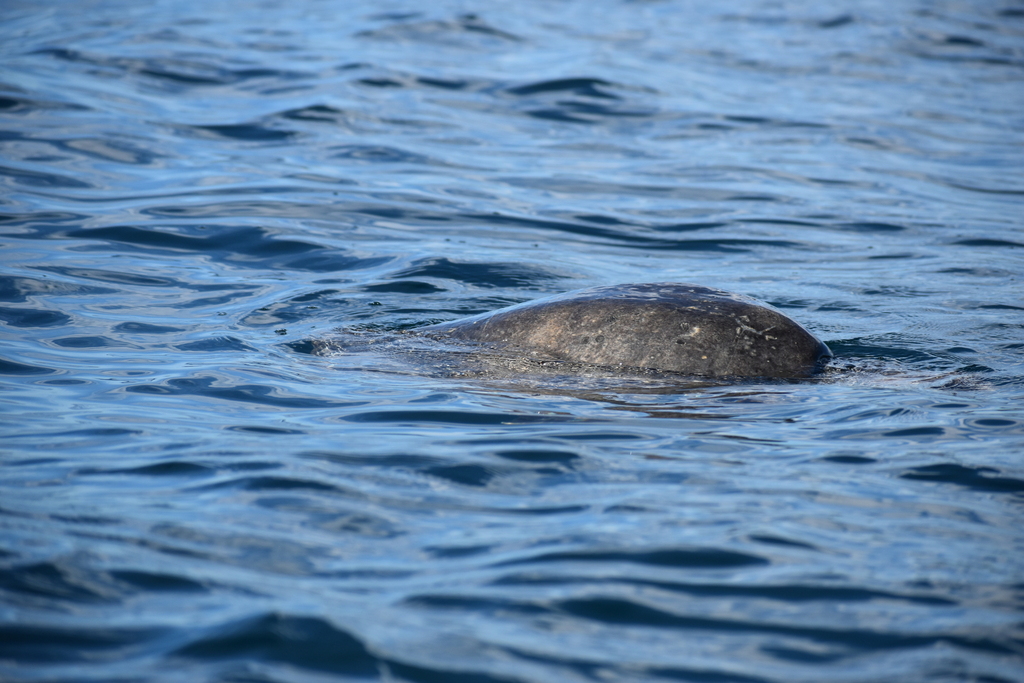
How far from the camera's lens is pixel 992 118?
14.5m

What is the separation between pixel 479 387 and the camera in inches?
231

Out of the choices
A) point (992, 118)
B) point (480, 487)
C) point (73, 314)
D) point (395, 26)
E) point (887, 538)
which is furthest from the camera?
point (395, 26)

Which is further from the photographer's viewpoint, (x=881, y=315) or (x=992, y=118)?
(x=992, y=118)

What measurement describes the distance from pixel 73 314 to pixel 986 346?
19.2ft

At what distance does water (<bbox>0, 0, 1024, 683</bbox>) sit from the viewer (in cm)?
319

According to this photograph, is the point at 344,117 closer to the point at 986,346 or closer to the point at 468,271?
the point at 468,271

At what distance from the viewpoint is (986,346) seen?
6.75 m

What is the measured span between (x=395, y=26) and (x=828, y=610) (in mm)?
16159

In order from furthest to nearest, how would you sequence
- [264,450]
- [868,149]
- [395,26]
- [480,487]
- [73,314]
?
[395,26], [868,149], [73,314], [264,450], [480,487]

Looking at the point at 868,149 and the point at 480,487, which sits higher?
the point at 868,149

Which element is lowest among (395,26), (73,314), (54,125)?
(73,314)

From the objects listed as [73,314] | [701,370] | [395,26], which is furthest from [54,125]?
[701,370]

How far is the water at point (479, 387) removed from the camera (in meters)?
3.19

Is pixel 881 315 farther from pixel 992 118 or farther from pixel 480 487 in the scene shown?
pixel 992 118
